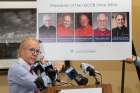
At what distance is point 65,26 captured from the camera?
287 centimetres

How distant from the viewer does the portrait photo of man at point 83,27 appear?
2.86m

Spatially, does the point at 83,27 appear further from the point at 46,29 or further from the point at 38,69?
the point at 38,69

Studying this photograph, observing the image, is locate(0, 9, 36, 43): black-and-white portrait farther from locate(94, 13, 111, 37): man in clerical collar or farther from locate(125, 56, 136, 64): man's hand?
locate(125, 56, 136, 64): man's hand

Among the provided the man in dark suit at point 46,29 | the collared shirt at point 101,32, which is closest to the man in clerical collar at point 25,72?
the man in dark suit at point 46,29

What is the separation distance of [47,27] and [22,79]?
2.19 ft

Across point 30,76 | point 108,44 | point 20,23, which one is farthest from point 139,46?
point 30,76

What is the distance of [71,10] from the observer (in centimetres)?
Answer: 288

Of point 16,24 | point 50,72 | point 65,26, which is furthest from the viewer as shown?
point 16,24

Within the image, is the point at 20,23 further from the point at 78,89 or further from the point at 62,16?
the point at 78,89

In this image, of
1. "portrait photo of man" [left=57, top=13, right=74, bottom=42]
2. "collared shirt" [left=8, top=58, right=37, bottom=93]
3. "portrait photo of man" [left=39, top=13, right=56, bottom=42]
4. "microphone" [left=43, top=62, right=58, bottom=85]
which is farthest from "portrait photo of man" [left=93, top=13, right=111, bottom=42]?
"microphone" [left=43, top=62, right=58, bottom=85]

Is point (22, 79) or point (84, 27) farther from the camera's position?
point (84, 27)

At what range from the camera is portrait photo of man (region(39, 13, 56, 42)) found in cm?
287

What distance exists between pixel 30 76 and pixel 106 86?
58 cm

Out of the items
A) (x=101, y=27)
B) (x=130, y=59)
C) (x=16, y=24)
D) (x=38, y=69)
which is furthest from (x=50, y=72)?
(x=16, y=24)
